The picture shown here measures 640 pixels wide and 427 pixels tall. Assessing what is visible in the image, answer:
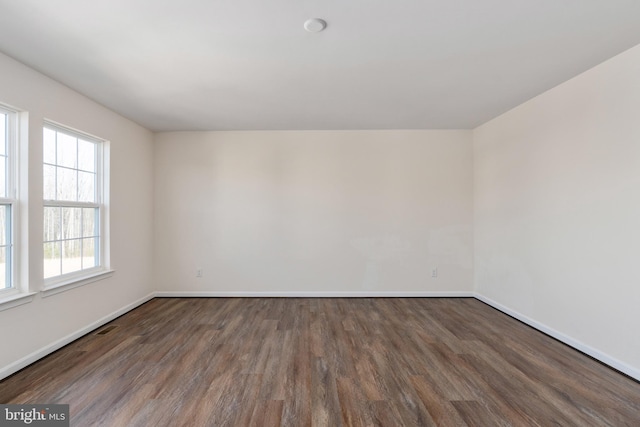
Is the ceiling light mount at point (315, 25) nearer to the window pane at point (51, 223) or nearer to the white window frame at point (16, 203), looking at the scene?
the white window frame at point (16, 203)

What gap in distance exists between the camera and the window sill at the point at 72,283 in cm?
254

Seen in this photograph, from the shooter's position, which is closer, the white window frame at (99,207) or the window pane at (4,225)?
the window pane at (4,225)

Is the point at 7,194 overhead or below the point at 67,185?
below

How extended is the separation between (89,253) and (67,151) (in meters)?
1.13

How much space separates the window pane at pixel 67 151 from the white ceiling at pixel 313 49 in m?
0.55

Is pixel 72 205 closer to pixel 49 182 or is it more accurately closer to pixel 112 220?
pixel 49 182

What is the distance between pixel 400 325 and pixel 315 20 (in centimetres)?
304

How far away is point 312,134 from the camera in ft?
14.1

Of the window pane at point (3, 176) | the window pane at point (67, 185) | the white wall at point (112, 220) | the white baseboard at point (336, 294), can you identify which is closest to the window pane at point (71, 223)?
the window pane at point (67, 185)

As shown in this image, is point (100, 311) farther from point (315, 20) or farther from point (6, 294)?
point (315, 20)

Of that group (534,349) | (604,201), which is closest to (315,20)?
(604,201)

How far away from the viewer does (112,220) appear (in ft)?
11.3

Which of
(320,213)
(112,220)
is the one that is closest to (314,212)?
(320,213)

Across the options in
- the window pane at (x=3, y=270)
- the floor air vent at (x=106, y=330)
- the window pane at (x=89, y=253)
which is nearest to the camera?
the window pane at (x=3, y=270)
